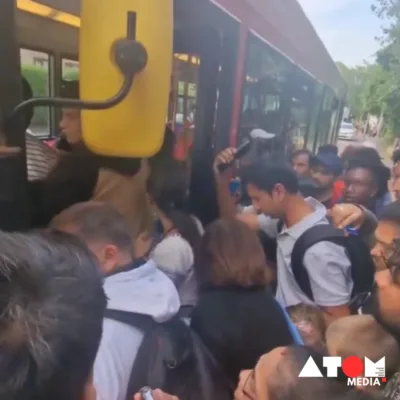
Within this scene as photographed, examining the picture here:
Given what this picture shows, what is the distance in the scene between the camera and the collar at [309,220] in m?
1.15

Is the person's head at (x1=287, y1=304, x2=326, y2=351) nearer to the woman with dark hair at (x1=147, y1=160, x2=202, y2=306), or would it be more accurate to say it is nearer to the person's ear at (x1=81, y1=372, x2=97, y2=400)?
the woman with dark hair at (x1=147, y1=160, x2=202, y2=306)

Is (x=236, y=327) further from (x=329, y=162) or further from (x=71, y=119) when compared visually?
(x=71, y=119)

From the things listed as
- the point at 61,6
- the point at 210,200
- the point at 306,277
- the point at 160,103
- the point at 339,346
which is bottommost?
the point at 339,346

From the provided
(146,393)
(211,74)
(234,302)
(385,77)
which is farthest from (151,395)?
(385,77)

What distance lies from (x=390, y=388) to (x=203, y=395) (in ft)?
1.35

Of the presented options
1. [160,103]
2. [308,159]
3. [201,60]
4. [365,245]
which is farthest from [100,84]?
[365,245]

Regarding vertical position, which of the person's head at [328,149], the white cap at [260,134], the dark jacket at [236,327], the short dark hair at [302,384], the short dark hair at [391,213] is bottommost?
the short dark hair at [302,384]

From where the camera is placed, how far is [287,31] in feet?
3.74

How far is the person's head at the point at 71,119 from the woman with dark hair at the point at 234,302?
35 cm

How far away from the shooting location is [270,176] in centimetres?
115

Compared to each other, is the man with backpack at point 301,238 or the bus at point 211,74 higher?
the bus at point 211,74

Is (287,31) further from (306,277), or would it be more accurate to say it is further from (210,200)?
(306,277)

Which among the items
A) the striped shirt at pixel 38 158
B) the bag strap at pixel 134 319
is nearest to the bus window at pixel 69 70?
the striped shirt at pixel 38 158

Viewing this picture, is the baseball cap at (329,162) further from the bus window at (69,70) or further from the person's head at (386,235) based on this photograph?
the bus window at (69,70)
